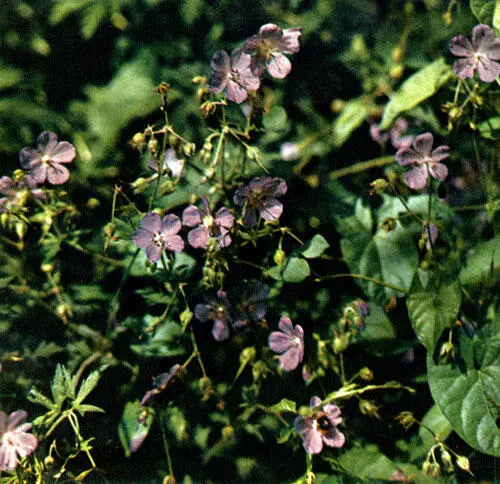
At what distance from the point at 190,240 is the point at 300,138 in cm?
94

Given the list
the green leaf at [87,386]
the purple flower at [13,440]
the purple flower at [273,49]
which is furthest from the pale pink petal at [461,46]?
the purple flower at [13,440]

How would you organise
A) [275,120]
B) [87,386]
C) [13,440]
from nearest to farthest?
[13,440]
[87,386]
[275,120]

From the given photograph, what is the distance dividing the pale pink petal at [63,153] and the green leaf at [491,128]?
35.3 inches

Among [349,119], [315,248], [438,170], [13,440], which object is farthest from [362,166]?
[13,440]

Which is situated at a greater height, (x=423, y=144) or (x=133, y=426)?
(x=423, y=144)

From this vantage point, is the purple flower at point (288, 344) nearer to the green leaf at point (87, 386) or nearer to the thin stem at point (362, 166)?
the green leaf at point (87, 386)

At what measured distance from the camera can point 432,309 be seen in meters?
1.34

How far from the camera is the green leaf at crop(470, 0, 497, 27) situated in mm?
1486

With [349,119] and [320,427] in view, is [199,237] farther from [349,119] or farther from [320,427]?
[349,119]

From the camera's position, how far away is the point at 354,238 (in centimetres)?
154

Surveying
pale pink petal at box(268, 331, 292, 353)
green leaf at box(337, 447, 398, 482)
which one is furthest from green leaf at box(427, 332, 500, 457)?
pale pink petal at box(268, 331, 292, 353)

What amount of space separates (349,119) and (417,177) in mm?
580

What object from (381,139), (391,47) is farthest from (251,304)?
(391,47)

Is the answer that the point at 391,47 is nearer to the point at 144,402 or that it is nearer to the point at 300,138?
the point at 300,138
